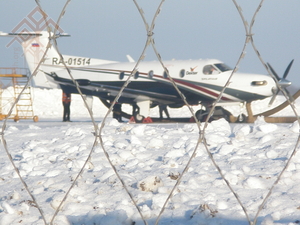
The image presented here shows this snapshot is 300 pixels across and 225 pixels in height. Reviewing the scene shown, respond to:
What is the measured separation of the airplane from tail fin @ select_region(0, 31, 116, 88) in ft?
0.16

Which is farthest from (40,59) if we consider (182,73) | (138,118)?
(182,73)

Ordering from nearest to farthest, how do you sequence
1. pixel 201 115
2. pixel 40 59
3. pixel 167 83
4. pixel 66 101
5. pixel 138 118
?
pixel 201 115, pixel 167 83, pixel 138 118, pixel 66 101, pixel 40 59

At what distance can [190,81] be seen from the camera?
16547 mm

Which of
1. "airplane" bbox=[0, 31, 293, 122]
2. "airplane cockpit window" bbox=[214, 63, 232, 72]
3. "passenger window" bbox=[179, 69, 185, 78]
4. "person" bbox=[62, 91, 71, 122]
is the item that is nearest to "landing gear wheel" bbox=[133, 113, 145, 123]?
"airplane" bbox=[0, 31, 293, 122]

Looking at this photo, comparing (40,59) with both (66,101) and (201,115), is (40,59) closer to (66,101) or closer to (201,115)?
(66,101)

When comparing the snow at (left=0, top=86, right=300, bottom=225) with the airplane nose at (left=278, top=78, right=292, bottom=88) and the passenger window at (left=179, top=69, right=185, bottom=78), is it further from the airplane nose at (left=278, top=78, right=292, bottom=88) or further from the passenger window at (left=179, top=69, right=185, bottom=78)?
the passenger window at (left=179, top=69, right=185, bottom=78)

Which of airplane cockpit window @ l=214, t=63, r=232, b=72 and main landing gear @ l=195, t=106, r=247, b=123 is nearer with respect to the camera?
main landing gear @ l=195, t=106, r=247, b=123

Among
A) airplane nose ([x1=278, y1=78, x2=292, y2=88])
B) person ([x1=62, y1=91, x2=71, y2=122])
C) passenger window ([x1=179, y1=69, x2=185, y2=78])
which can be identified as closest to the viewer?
airplane nose ([x1=278, y1=78, x2=292, y2=88])

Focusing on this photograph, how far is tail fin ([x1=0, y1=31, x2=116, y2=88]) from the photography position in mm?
20031

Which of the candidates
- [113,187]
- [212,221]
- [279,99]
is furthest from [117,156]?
[279,99]

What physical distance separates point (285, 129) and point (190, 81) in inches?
390

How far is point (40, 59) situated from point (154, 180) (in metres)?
18.1

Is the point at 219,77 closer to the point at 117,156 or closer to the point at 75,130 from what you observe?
the point at 75,130

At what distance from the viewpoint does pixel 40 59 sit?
2100cm
